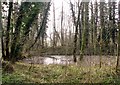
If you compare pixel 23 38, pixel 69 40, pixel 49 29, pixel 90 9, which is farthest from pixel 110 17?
pixel 23 38

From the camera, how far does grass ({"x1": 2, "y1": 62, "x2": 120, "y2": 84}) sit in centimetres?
746

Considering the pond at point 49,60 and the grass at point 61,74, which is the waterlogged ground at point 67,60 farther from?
the grass at point 61,74

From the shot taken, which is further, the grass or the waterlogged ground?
the waterlogged ground

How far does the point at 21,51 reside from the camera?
Answer: 888 centimetres

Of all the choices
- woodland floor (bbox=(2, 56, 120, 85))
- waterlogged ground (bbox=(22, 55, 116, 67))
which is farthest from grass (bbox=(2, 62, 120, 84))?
waterlogged ground (bbox=(22, 55, 116, 67))

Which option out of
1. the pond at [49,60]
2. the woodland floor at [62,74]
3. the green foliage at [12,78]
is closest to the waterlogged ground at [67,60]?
the pond at [49,60]

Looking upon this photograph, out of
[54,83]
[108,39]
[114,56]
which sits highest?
[108,39]

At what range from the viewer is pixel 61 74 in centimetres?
793

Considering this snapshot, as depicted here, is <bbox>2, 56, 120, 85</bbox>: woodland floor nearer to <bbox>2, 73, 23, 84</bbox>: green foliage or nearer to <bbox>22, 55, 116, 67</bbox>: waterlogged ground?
<bbox>2, 73, 23, 84</bbox>: green foliage

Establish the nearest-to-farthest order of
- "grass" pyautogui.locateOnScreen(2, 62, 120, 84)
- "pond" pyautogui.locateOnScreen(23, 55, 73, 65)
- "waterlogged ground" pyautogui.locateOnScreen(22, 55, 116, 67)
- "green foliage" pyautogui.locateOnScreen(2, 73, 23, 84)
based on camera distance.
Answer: "green foliage" pyautogui.locateOnScreen(2, 73, 23, 84) → "grass" pyautogui.locateOnScreen(2, 62, 120, 84) → "waterlogged ground" pyautogui.locateOnScreen(22, 55, 116, 67) → "pond" pyautogui.locateOnScreen(23, 55, 73, 65)

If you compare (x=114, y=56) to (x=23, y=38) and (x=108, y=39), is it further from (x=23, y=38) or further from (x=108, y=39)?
(x=23, y=38)

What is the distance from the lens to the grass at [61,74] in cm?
746

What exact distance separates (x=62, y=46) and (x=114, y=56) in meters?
2.42

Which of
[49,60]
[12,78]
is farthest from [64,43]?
[12,78]
